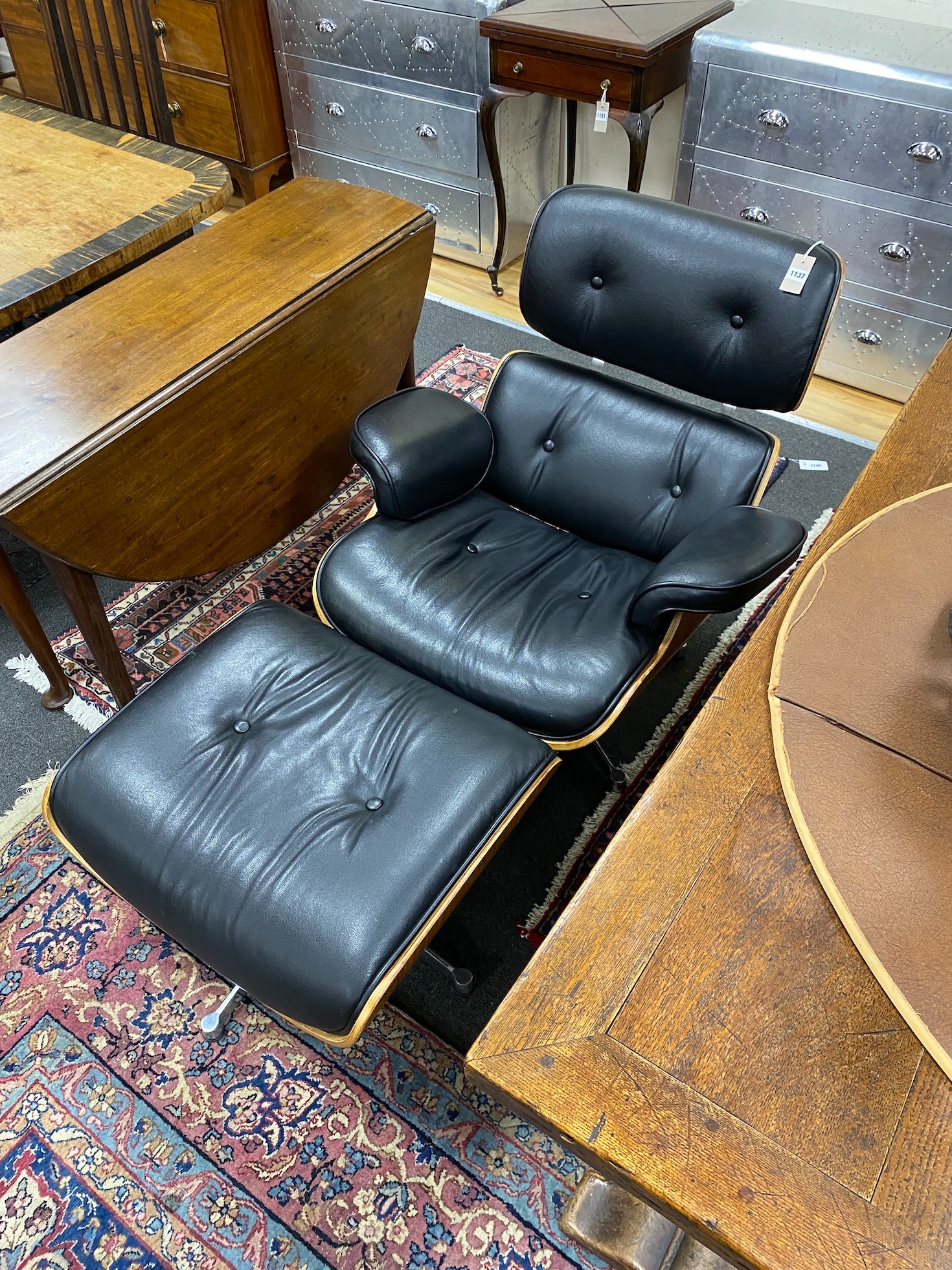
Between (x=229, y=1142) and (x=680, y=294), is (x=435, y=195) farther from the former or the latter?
(x=229, y=1142)

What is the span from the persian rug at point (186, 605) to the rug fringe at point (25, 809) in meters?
0.14

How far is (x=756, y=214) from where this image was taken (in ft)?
7.86

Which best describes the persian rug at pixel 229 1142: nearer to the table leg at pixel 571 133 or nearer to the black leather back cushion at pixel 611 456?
the black leather back cushion at pixel 611 456

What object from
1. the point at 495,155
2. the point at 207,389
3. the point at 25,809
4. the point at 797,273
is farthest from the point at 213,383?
the point at 495,155

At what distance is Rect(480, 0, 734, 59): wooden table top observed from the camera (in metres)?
2.19

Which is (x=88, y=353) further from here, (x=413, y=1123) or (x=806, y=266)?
(x=413, y=1123)

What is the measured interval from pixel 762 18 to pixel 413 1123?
260 cm

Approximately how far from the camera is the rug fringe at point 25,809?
61.6 inches

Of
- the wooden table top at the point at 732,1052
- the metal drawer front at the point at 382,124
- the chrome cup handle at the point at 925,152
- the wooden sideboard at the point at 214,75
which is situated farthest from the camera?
the wooden sideboard at the point at 214,75

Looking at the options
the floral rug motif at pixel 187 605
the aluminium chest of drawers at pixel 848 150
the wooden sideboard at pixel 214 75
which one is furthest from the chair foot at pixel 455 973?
the wooden sideboard at pixel 214 75

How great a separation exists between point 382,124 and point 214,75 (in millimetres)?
605

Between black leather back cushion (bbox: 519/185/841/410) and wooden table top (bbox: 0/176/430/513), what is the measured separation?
458 millimetres

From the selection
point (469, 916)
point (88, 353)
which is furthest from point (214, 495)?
point (469, 916)

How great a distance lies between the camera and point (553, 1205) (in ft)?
3.86
